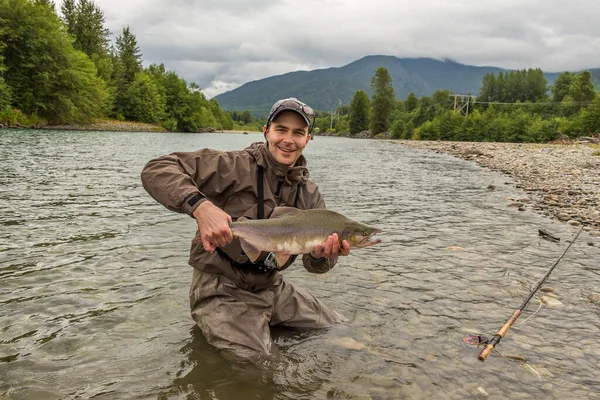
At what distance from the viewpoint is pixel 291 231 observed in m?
3.78

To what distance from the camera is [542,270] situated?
7207 millimetres

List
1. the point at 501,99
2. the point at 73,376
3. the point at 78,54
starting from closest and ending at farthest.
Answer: the point at 73,376 → the point at 78,54 → the point at 501,99

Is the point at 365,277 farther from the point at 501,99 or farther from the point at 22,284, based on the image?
the point at 501,99

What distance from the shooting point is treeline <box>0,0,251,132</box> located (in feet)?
169

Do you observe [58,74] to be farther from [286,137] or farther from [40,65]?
[286,137]

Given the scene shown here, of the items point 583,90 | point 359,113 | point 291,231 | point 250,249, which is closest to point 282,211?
point 291,231

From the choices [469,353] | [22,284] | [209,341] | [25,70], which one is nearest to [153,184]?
[209,341]

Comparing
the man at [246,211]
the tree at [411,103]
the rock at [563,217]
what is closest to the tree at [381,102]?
the tree at [411,103]

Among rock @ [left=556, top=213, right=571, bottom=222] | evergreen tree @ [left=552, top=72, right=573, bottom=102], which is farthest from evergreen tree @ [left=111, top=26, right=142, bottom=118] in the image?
evergreen tree @ [left=552, top=72, right=573, bottom=102]

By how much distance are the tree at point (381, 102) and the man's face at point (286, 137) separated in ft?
428

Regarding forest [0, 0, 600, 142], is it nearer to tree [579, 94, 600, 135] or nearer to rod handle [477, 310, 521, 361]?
tree [579, 94, 600, 135]

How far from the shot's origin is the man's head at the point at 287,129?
14.5ft

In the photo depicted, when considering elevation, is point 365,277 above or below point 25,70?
below

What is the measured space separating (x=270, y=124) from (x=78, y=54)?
71.0 metres
